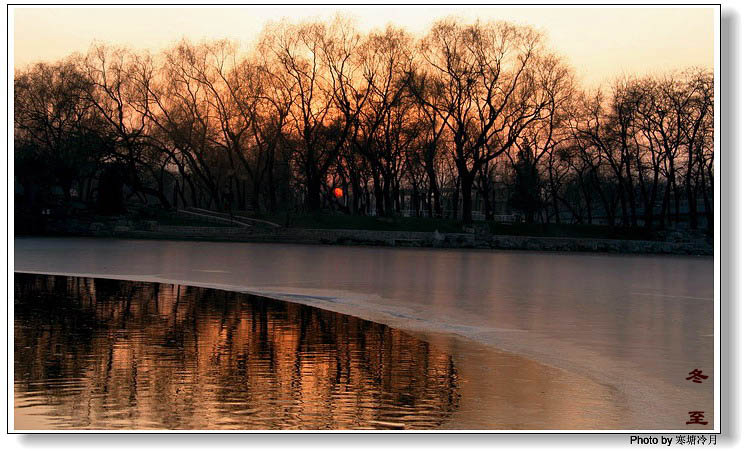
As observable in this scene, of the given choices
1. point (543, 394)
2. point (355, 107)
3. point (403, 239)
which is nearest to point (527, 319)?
point (543, 394)

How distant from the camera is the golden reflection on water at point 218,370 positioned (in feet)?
28.2

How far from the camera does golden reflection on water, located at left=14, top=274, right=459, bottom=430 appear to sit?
859 centimetres

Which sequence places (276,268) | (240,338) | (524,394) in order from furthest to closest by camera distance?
(276,268)
(240,338)
(524,394)

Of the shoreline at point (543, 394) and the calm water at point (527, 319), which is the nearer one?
the shoreline at point (543, 394)

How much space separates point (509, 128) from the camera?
6994 cm

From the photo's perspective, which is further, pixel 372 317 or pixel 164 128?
pixel 164 128

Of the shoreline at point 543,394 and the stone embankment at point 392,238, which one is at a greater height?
the stone embankment at point 392,238

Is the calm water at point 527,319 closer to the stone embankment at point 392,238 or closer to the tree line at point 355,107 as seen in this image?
the stone embankment at point 392,238

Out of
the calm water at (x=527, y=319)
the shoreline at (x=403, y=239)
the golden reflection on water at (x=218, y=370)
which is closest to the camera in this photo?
the golden reflection on water at (x=218, y=370)

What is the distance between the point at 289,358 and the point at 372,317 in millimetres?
5149

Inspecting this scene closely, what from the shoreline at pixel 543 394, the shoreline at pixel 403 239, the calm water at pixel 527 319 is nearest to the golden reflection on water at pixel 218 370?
the shoreline at pixel 543 394
